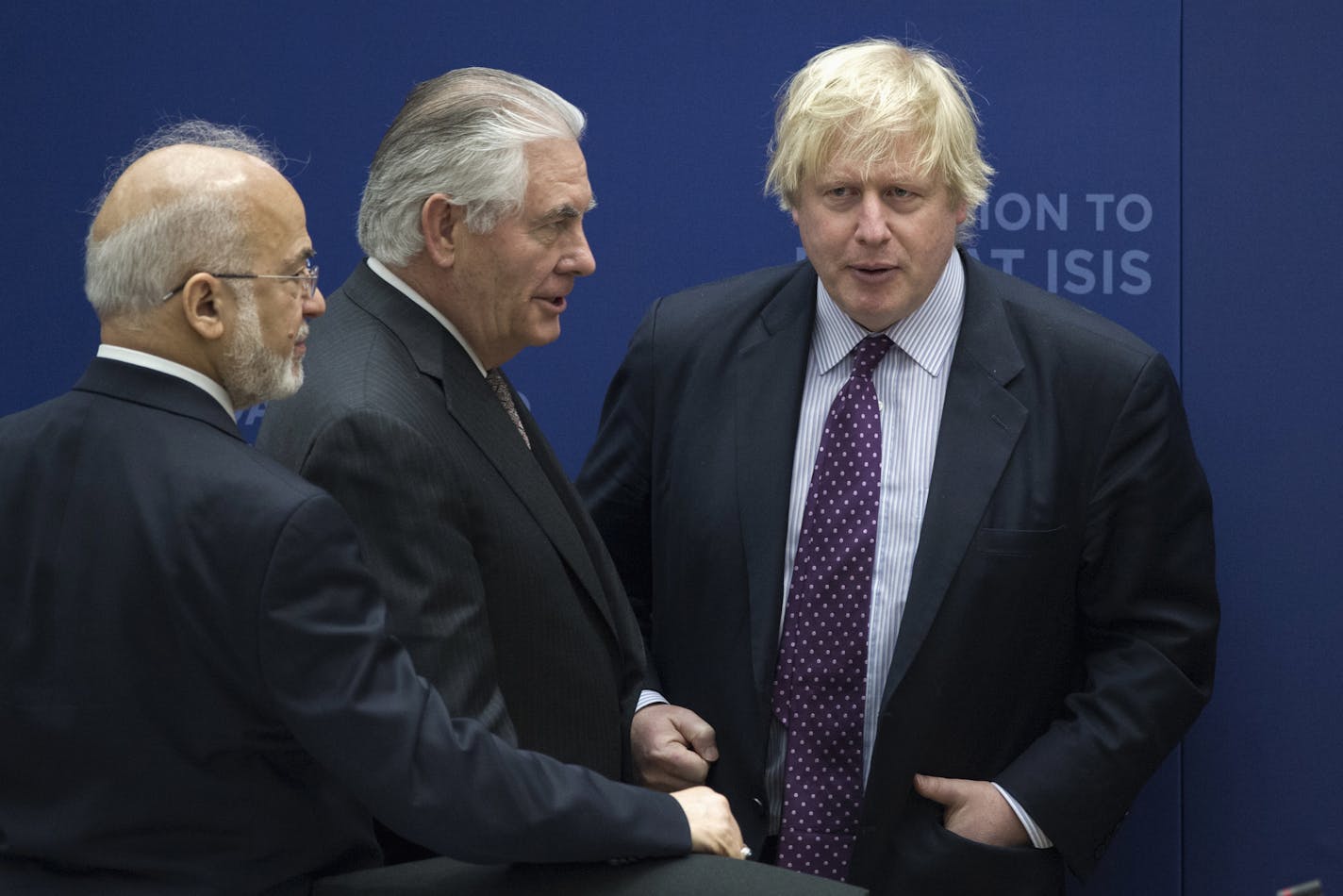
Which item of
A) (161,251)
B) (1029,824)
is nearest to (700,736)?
(1029,824)

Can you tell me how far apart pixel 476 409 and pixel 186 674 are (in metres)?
0.57

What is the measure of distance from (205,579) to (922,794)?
4.08ft

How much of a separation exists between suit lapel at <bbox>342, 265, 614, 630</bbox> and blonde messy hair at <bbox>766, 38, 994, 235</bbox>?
678 mm

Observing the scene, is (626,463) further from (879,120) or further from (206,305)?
(206,305)

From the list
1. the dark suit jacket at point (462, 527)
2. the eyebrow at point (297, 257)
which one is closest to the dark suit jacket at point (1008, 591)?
the dark suit jacket at point (462, 527)

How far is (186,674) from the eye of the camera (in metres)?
1.63

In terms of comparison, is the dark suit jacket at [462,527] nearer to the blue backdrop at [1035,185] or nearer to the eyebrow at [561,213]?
the eyebrow at [561,213]

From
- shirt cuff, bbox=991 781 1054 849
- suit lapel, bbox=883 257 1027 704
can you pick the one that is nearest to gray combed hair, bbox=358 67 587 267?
suit lapel, bbox=883 257 1027 704

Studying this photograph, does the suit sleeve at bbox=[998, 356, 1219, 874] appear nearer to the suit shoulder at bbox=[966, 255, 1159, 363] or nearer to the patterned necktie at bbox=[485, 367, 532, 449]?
the suit shoulder at bbox=[966, 255, 1159, 363]

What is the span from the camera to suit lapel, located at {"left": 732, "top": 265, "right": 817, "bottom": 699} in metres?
2.49

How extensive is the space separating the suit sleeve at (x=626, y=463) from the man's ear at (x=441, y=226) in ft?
2.14

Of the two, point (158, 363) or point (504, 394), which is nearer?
point (158, 363)

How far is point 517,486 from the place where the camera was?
2072mm

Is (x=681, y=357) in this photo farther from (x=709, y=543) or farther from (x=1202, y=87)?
(x=1202, y=87)
